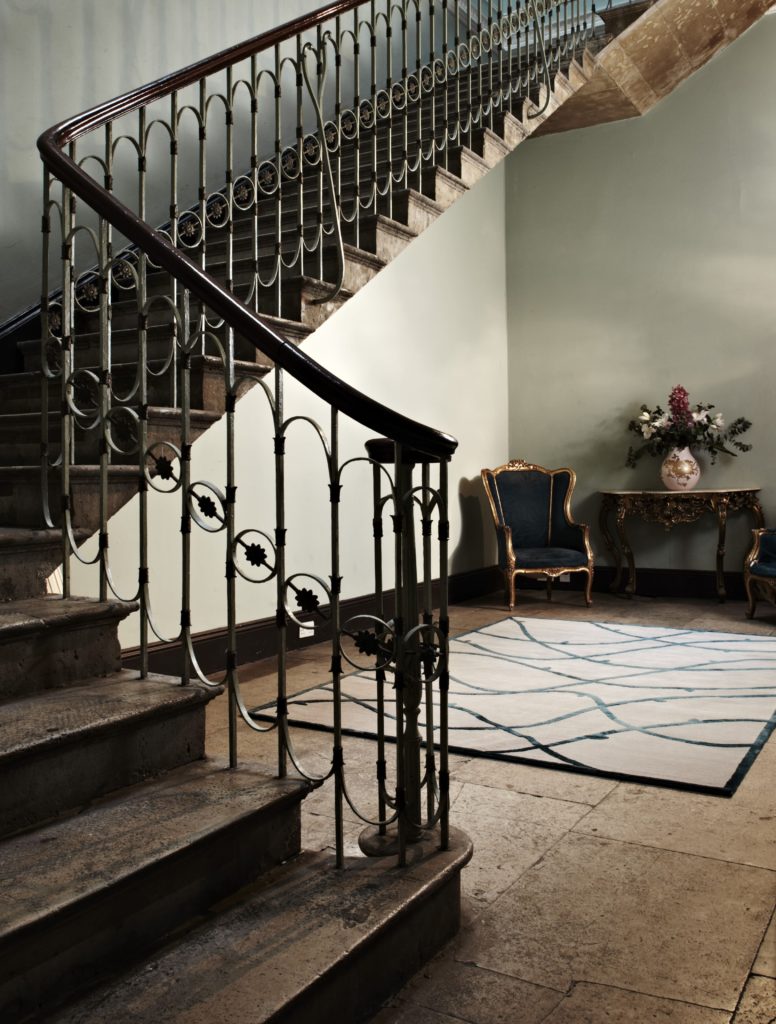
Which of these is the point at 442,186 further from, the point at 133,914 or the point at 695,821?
the point at 133,914

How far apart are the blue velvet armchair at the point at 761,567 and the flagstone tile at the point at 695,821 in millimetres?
3112

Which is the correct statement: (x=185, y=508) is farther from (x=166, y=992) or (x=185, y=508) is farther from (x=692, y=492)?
(x=692, y=492)

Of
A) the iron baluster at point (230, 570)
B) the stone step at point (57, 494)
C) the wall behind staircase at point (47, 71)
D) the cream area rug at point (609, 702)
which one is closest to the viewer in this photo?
the iron baluster at point (230, 570)

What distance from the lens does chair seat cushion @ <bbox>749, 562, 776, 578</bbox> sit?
583cm

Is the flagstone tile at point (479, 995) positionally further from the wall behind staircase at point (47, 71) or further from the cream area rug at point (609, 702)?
the wall behind staircase at point (47, 71)

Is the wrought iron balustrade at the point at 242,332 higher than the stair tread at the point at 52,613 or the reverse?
higher

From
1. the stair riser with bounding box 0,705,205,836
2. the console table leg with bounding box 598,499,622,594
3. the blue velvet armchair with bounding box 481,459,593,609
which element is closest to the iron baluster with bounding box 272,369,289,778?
the stair riser with bounding box 0,705,205,836

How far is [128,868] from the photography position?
62.8 inches

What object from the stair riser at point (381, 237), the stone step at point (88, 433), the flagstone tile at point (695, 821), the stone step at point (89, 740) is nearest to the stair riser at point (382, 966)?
the stone step at point (89, 740)

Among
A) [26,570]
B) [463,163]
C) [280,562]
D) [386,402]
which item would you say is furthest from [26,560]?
[386,402]

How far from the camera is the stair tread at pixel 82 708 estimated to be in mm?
1783

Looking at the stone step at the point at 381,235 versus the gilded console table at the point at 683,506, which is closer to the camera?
the stone step at the point at 381,235

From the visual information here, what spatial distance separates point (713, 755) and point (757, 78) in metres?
5.64

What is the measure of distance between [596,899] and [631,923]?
0.42ft
